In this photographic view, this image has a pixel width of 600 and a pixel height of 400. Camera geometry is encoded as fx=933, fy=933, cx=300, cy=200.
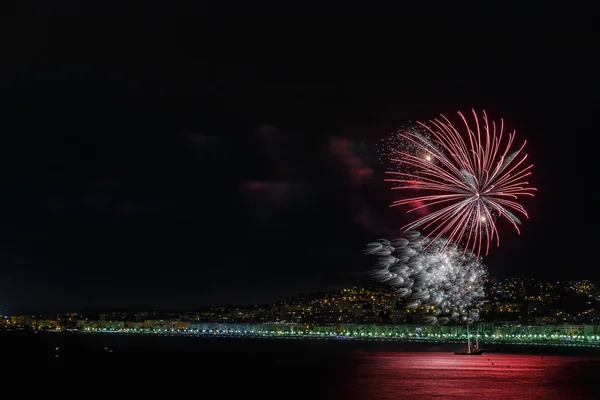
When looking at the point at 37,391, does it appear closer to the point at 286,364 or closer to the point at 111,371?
the point at 111,371

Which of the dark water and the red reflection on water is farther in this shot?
the dark water

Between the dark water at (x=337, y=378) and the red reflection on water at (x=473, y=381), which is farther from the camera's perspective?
the dark water at (x=337, y=378)

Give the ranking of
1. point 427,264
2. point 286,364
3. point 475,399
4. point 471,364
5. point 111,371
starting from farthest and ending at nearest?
point 286,364 → point 471,364 → point 111,371 → point 427,264 → point 475,399

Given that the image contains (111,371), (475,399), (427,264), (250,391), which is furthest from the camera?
(111,371)

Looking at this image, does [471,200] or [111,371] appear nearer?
[471,200]

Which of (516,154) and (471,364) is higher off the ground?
(516,154)

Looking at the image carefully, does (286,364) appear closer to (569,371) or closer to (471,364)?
(471,364)

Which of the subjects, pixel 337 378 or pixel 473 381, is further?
pixel 337 378

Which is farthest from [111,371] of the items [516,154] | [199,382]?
[516,154]
